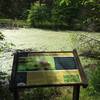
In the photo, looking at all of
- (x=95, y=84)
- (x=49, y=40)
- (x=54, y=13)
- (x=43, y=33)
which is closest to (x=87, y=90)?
Answer: (x=95, y=84)

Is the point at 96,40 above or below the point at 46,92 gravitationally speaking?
below

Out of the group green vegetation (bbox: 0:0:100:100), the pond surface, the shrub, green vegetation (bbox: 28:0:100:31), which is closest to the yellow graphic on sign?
green vegetation (bbox: 0:0:100:100)

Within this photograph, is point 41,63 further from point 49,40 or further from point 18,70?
point 49,40

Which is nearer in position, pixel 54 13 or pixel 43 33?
pixel 43 33

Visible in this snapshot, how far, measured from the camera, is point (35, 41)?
9.55m

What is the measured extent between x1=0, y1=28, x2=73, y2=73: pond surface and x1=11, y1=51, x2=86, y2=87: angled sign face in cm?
317

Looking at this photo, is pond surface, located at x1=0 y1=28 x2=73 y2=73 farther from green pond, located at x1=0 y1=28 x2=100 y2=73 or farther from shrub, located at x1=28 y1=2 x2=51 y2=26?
shrub, located at x1=28 y1=2 x2=51 y2=26

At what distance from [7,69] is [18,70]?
122 inches

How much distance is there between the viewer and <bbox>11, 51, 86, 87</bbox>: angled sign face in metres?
3.35

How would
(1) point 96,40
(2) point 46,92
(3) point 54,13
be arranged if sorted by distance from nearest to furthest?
(2) point 46,92 → (1) point 96,40 → (3) point 54,13

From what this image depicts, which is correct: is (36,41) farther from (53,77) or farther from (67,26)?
(53,77)

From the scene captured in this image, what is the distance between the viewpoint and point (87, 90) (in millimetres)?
5148

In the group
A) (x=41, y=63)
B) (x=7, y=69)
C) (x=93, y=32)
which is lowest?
(x=93, y=32)

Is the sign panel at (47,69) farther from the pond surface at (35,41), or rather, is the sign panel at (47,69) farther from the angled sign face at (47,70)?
the pond surface at (35,41)
